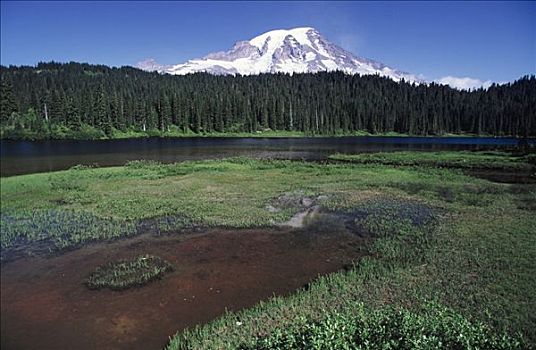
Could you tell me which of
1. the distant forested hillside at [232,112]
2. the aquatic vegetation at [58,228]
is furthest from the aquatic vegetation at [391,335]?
the distant forested hillside at [232,112]

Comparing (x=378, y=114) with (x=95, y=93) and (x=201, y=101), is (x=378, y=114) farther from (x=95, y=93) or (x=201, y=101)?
(x=95, y=93)

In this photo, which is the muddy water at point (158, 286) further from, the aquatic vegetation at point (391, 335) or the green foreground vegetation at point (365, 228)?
the aquatic vegetation at point (391, 335)

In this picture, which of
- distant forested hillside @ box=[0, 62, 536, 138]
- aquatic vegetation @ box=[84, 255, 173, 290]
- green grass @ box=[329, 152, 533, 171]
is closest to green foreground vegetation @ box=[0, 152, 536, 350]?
aquatic vegetation @ box=[84, 255, 173, 290]

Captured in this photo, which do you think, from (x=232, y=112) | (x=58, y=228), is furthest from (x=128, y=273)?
(x=232, y=112)

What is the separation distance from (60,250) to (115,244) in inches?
94.6

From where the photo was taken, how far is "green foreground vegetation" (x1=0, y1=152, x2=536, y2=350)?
9.06 m

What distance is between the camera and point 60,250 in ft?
53.8

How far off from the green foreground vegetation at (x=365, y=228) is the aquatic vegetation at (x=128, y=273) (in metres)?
4.13

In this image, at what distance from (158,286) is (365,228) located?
12634 mm

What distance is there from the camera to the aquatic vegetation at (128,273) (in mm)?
13375

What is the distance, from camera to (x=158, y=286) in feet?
44.2

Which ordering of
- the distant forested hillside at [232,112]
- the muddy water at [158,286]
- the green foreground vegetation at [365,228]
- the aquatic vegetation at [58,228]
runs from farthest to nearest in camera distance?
the distant forested hillside at [232,112]
the aquatic vegetation at [58,228]
the muddy water at [158,286]
the green foreground vegetation at [365,228]

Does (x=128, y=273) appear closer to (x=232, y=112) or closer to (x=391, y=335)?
(x=391, y=335)

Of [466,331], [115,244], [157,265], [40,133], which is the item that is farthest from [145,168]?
[40,133]
